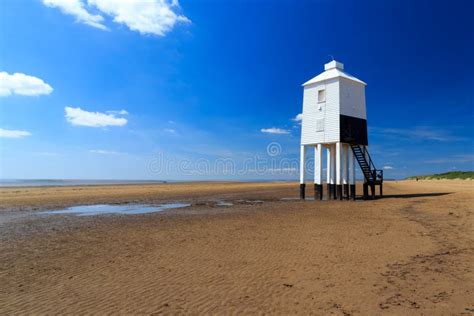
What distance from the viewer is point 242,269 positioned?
8.27 meters

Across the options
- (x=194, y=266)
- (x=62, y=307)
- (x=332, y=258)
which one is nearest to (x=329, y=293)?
(x=332, y=258)

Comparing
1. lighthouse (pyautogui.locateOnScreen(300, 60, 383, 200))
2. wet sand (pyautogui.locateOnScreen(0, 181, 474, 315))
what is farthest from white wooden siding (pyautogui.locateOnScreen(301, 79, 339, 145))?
wet sand (pyautogui.locateOnScreen(0, 181, 474, 315))

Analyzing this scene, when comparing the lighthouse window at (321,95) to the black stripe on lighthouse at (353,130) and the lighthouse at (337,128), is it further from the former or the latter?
the black stripe on lighthouse at (353,130)

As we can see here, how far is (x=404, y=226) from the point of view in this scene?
13.9m

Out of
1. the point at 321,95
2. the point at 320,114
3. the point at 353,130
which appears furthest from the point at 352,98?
the point at 320,114

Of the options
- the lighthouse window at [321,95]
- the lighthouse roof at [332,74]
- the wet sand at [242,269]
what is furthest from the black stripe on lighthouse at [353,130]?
the wet sand at [242,269]

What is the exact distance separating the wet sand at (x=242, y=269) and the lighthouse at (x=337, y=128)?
13490 mm

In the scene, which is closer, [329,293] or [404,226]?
[329,293]

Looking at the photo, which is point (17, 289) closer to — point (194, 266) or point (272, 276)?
point (194, 266)

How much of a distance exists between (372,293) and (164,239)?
769cm

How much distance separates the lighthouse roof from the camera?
27.8m

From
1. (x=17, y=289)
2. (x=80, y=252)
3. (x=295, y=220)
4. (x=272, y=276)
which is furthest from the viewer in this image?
(x=295, y=220)

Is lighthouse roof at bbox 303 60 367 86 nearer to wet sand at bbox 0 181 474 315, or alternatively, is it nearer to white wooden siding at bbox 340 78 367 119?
white wooden siding at bbox 340 78 367 119

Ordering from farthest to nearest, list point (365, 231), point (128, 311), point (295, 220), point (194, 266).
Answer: point (295, 220) < point (365, 231) < point (194, 266) < point (128, 311)
